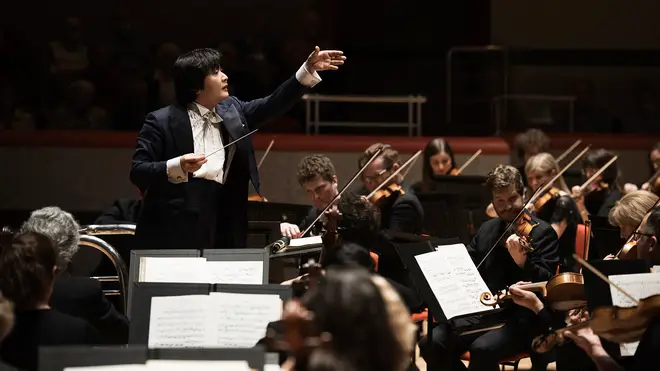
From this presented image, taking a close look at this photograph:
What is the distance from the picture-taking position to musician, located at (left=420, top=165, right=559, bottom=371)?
378 cm

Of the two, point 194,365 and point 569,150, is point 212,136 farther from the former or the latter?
point 569,150

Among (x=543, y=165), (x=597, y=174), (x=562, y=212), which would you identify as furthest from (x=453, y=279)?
(x=597, y=174)

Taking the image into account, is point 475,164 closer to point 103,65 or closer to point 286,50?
point 286,50

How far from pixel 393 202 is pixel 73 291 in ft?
Result: 7.81

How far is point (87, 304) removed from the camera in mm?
3031

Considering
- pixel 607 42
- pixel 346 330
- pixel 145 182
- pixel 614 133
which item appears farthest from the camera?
pixel 607 42

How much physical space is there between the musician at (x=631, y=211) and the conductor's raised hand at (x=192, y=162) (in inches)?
62.0

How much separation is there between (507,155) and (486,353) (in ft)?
12.2

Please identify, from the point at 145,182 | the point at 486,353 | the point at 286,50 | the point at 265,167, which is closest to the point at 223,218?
the point at 145,182

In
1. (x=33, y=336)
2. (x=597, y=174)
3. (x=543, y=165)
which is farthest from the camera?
(x=597, y=174)

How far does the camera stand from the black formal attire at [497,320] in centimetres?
378

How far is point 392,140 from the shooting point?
7363 mm

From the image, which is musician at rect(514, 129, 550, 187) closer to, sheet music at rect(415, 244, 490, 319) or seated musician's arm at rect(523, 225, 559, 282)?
seated musician's arm at rect(523, 225, 559, 282)

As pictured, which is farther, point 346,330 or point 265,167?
point 265,167
